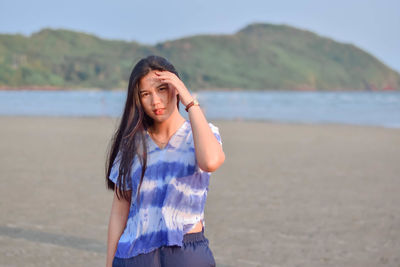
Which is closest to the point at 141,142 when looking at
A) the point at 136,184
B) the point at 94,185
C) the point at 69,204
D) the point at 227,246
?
the point at 136,184

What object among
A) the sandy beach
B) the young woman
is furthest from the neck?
the sandy beach

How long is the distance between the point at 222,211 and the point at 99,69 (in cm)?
14170

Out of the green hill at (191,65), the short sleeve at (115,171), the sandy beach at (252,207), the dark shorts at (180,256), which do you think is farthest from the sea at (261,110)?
the green hill at (191,65)

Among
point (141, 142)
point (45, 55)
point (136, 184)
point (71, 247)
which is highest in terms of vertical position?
point (45, 55)

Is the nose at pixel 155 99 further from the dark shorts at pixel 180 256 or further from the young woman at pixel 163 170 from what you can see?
the dark shorts at pixel 180 256

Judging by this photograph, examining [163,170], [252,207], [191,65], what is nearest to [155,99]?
[163,170]

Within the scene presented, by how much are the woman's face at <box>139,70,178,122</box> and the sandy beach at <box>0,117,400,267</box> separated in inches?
118

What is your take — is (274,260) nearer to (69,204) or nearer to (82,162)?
(69,204)

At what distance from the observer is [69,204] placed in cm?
713

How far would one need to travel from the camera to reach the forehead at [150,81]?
1966mm

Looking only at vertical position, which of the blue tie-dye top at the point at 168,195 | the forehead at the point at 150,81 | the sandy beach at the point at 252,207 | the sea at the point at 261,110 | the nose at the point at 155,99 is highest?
the forehead at the point at 150,81

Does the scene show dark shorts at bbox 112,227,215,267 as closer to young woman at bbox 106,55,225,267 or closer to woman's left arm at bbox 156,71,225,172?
young woman at bbox 106,55,225,267

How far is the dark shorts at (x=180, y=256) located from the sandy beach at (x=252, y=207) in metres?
2.88

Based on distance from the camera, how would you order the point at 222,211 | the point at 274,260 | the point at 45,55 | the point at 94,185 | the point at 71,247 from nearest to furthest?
the point at 274,260 < the point at 71,247 < the point at 222,211 < the point at 94,185 < the point at 45,55
